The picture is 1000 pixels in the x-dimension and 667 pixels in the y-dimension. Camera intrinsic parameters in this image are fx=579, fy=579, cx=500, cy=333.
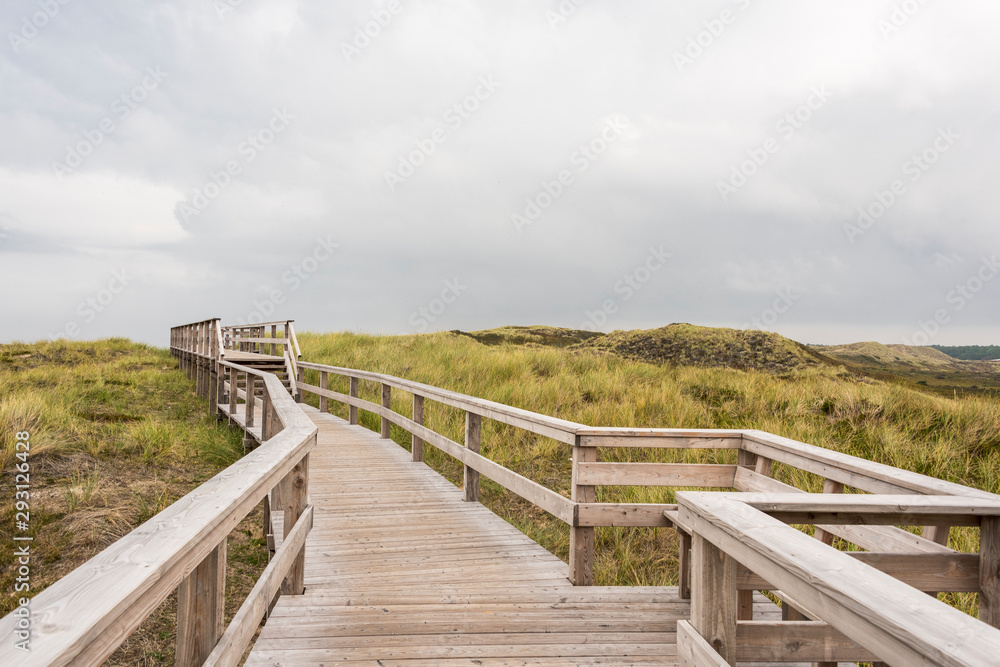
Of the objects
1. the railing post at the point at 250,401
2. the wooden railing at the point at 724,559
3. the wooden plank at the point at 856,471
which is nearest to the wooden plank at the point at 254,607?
the wooden railing at the point at 724,559

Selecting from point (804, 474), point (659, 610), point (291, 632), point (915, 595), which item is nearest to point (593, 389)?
point (804, 474)

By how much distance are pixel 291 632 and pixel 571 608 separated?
1628 millimetres

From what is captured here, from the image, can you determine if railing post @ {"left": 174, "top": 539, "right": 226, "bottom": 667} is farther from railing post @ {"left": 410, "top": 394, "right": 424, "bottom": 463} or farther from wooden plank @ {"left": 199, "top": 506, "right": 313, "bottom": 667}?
railing post @ {"left": 410, "top": 394, "right": 424, "bottom": 463}

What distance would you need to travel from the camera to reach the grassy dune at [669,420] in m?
5.87

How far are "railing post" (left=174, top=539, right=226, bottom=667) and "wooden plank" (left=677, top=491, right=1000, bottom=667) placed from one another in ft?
5.53

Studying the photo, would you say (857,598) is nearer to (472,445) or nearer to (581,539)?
(581,539)

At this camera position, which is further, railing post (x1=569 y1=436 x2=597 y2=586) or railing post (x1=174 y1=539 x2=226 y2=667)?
railing post (x1=569 y1=436 x2=597 y2=586)

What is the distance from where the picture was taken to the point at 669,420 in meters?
9.02

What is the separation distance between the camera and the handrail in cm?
108

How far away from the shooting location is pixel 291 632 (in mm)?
3180

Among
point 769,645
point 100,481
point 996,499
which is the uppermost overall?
point 996,499

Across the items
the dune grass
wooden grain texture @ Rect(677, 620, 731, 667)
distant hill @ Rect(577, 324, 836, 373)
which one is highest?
distant hill @ Rect(577, 324, 836, 373)

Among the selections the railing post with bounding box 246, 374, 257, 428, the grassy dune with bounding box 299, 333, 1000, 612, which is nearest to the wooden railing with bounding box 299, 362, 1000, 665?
the grassy dune with bounding box 299, 333, 1000, 612

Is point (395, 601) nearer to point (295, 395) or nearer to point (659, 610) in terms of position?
point (659, 610)
